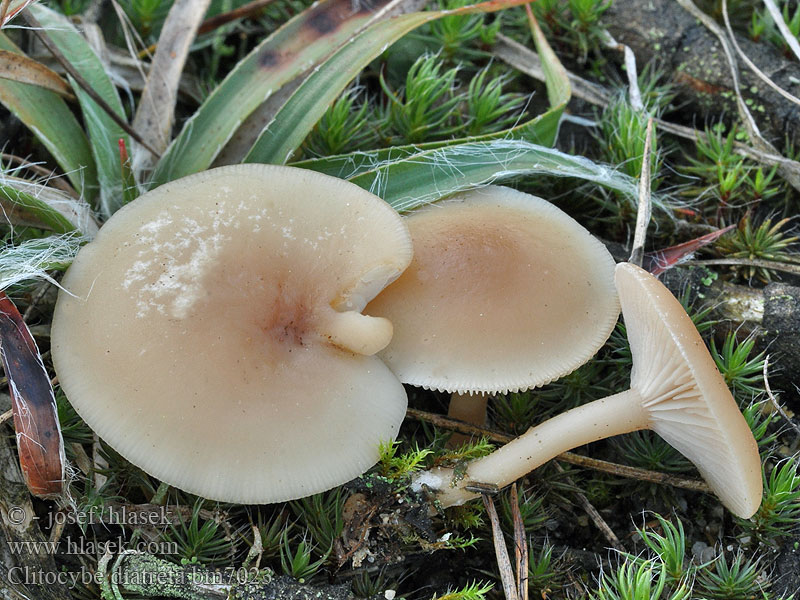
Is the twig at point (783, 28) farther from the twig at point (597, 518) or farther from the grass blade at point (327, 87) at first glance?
the twig at point (597, 518)

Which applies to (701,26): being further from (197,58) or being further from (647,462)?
(197,58)

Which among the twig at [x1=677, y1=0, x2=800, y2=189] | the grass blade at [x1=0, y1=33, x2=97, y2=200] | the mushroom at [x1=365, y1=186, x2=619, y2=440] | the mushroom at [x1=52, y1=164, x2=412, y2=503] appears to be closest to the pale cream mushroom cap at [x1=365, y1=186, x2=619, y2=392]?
the mushroom at [x1=365, y1=186, x2=619, y2=440]

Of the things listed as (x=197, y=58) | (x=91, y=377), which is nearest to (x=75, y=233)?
(x=91, y=377)

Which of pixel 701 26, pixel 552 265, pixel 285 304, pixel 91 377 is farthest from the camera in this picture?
pixel 701 26

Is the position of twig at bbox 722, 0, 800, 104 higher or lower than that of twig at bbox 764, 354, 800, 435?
higher

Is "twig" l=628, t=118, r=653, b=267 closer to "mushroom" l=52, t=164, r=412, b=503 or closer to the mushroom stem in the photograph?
the mushroom stem

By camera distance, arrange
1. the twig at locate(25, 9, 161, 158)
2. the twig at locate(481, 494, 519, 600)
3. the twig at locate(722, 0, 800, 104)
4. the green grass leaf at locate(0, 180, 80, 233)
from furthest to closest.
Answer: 1. the twig at locate(722, 0, 800, 104)
2. the twig at locate(25, 9, 161, 158)
3. the green grass leaf at locate(0, 180, 80, 233)
4. the twig at locate(481, 494, 519, 600)
